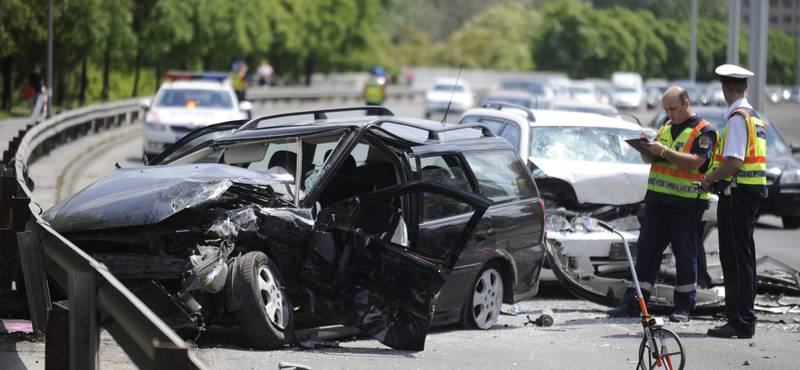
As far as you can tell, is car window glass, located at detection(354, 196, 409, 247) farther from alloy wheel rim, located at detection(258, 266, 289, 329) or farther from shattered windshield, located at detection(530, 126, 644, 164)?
shattered windshield, located at detection(530, 126, 644, 164)

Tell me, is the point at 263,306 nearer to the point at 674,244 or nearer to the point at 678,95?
the point at 674,244

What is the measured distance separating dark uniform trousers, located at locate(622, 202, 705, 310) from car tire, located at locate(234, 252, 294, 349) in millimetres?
2942

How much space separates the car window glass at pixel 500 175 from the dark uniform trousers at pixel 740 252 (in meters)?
1.63

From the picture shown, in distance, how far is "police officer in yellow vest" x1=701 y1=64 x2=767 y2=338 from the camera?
7.41m

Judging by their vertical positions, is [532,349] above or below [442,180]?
below

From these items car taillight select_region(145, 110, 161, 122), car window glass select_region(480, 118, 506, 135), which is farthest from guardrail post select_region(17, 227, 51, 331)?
car taillight select_region(145, 110, 161, 122)

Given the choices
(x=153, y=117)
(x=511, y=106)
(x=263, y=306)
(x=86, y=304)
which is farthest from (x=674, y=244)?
(x=153, y=117)

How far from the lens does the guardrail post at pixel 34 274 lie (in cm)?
624

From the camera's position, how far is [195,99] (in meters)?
21.8

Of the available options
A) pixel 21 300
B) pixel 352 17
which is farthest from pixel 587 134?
pixel 352 17

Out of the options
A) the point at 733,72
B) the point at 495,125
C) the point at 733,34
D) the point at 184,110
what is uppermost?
the point at 733,34

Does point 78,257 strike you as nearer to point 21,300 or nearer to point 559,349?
point 21,300

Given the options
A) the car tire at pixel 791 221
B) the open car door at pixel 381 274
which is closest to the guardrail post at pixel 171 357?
the open car door at pixel 381 274

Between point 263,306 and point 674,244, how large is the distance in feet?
10.8
